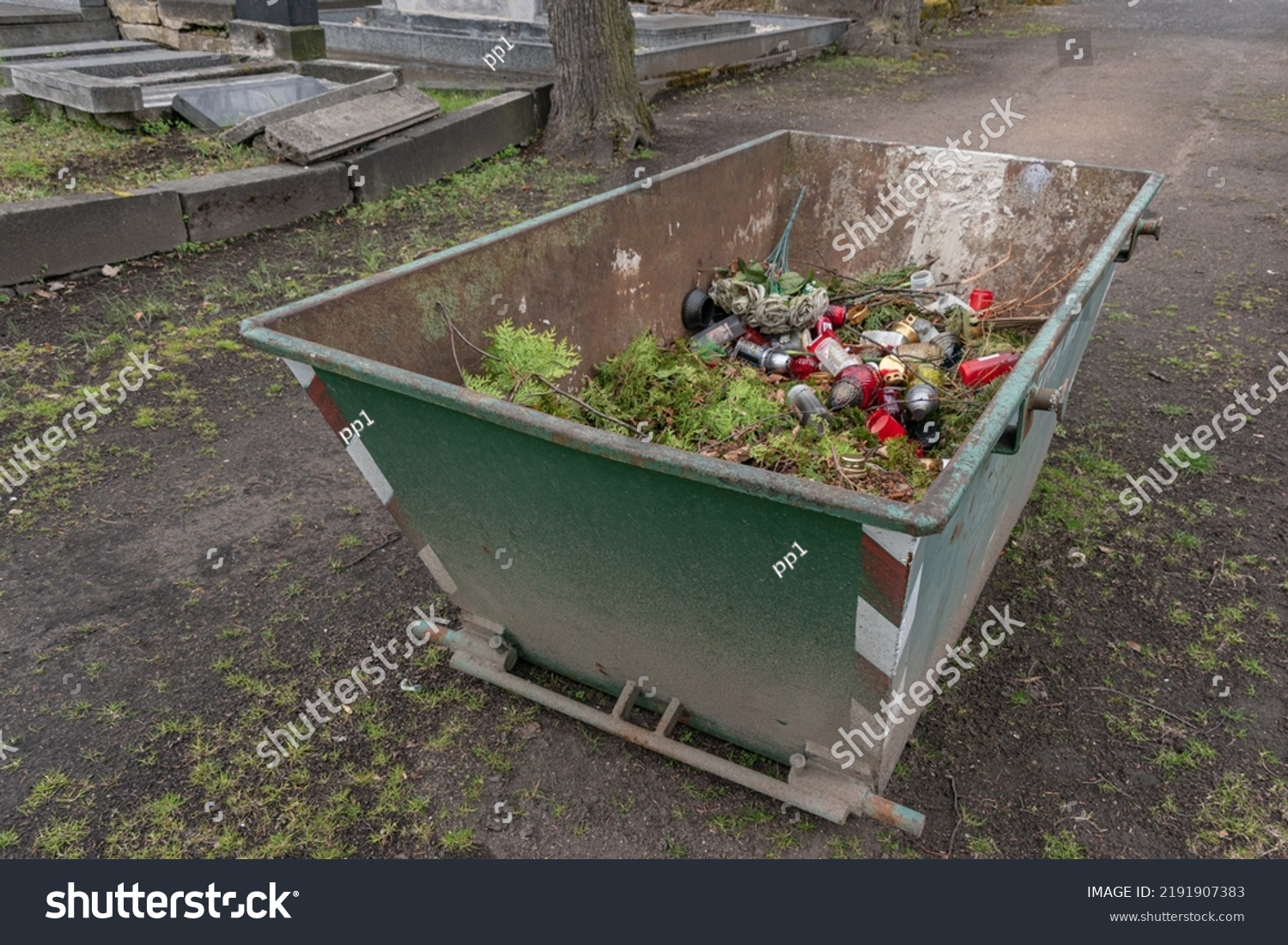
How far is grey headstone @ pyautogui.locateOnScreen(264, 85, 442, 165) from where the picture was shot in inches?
241

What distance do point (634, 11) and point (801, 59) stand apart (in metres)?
3.03

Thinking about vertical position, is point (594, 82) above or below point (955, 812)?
above

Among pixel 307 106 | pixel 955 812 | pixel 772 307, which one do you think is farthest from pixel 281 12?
pixel 955 812

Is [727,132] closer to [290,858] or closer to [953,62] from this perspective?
[953,62]

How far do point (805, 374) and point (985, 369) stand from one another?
69cm

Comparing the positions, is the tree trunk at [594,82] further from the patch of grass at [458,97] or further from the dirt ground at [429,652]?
the dirt ground at [429,652]

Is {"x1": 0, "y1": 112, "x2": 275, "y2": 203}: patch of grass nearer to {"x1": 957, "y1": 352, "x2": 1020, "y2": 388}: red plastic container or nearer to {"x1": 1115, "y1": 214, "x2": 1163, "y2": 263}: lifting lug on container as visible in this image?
{"x1": 957, "y1": 352, "x2": 1020, "y2": 388}: red plastic container

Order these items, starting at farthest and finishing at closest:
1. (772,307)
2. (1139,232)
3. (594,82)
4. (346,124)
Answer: (594,82), (346,124), (772,307), (1139,232)

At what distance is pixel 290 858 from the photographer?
7.11 feet

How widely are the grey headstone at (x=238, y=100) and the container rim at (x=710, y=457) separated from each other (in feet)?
20.1

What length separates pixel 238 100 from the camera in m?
7.23

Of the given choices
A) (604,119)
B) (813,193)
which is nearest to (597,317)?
(813,193)

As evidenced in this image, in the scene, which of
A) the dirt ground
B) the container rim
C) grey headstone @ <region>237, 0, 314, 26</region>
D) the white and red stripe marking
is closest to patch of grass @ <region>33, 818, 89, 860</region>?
the dirt ground

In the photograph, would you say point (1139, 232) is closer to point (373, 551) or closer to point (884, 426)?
point (884, 426)
